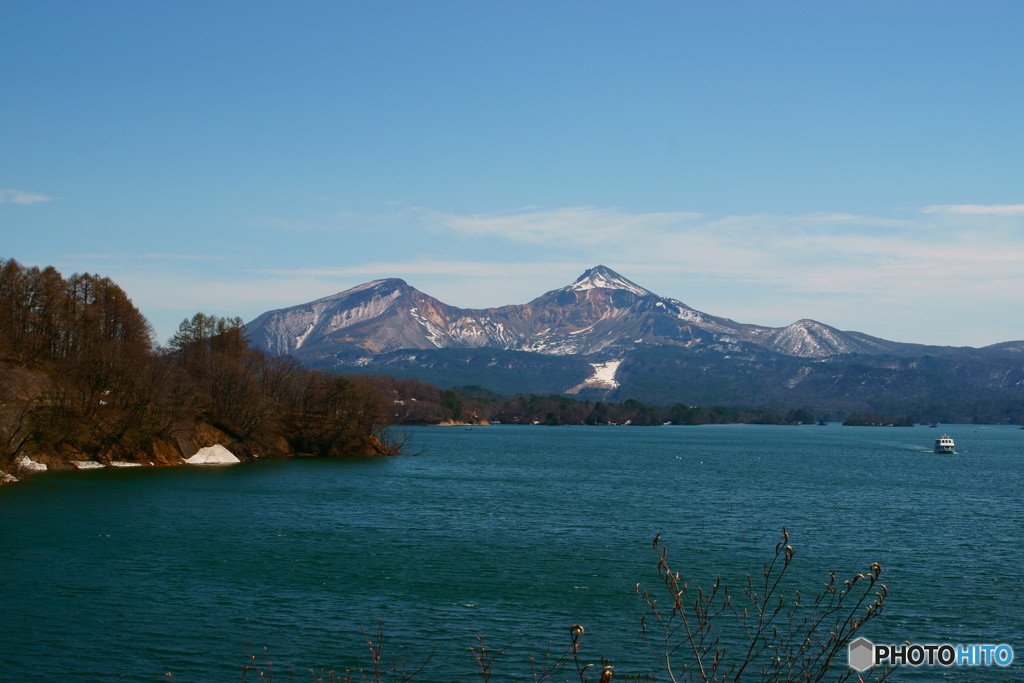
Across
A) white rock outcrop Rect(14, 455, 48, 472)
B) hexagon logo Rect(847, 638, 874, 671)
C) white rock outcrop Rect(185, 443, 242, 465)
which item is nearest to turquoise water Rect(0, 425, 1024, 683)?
white rock outcrop Rect(14, 455, 48, 472)

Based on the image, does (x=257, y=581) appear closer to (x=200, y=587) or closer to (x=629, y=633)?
(x=200, y=587)

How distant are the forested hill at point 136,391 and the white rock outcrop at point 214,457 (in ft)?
2.74

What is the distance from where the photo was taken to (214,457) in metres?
82.6

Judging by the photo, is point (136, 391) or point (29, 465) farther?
point (136, 391)

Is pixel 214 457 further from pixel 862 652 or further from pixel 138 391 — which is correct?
pixel 862 652

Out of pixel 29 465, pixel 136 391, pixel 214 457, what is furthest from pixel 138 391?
pixel 29 465

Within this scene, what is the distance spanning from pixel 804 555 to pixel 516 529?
1362cm

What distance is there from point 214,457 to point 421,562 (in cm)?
5508

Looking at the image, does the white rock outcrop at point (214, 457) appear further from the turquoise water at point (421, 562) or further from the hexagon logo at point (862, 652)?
the hexagon logo at point (862, 652)

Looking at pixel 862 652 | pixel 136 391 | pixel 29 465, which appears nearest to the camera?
pixel 862 652

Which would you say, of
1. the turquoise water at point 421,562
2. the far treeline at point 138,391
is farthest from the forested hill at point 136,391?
the turquoise water at point 421,562

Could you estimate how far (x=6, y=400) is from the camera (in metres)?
57.9

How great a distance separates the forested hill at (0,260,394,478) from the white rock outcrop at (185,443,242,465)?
83 centimetres

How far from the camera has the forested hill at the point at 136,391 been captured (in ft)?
227
